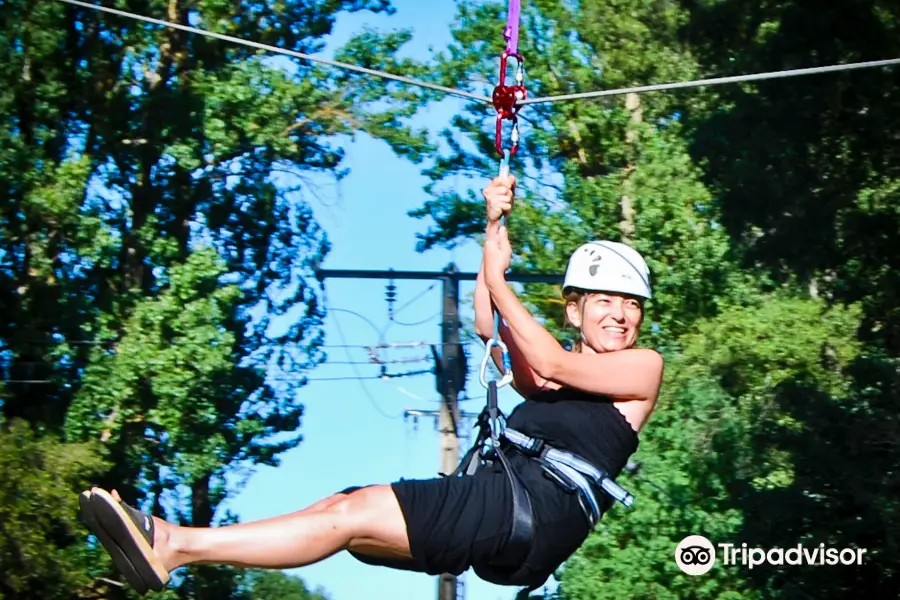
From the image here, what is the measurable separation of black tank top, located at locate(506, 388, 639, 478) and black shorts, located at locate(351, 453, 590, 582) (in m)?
0.09

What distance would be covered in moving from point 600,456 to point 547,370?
26 cm

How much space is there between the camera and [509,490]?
3396 mm

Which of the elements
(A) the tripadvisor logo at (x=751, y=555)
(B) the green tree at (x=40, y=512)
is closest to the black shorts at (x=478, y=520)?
(A) the tripadvisor logo at (x=751, y=555)

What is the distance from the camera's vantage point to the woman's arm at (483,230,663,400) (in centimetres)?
340

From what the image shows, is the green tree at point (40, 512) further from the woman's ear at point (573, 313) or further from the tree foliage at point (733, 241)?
the woman's ear at point (573, 313)

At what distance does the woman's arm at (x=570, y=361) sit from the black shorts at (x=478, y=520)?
228mm

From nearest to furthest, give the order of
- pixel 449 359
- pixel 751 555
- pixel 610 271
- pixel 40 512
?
1. pixel 610 271
2. pixel 449 359
3. pixel 751 555
4. pixel 40 512

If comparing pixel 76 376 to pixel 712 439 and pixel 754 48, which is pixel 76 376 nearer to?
pixel 712 439

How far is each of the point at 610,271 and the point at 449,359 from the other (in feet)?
18.9

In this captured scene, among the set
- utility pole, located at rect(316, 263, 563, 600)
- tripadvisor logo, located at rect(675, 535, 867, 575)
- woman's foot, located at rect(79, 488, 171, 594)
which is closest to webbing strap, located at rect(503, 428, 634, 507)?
woman's foot, located at rect(79, 488, 171, 594)

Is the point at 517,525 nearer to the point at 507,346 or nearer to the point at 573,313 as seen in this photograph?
the point at 507,346

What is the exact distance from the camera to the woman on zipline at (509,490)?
3.16 meters

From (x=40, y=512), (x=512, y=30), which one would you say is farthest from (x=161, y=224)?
(x=512, y=30)

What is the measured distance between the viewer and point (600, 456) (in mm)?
3512
